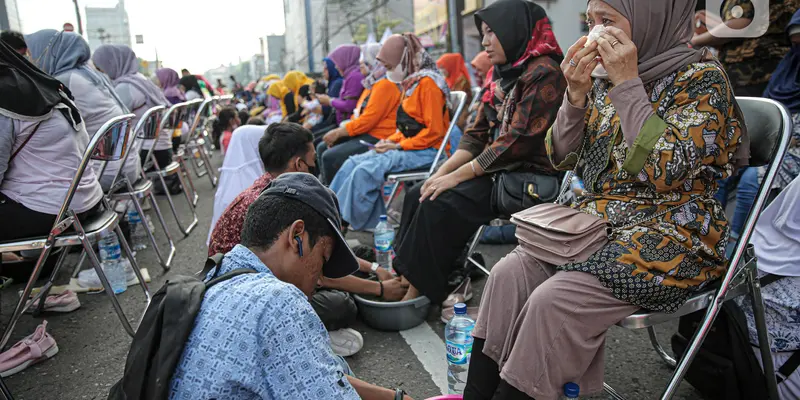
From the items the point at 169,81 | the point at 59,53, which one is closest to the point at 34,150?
the point at 59,53

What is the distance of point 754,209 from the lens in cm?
161

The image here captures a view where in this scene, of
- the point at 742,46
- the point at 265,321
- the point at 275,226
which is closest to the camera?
the point at 265,321

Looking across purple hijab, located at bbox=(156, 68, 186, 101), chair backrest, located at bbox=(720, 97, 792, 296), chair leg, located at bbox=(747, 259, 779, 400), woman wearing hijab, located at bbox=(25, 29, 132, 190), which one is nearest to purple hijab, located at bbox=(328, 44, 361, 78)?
woman wearing hijab, located at bbox=(25, 29, 132, 190)

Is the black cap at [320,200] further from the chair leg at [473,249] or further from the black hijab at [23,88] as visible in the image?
the black hijab at [23,88]

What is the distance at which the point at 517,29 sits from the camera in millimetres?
2717

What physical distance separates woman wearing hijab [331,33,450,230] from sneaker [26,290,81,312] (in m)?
1.82

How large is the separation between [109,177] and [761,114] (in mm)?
3666

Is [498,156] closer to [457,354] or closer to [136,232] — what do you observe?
[457,354]

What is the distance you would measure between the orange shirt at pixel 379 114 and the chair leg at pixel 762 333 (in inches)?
133

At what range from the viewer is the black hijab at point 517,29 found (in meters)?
2.71

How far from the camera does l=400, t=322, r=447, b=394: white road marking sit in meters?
2.32

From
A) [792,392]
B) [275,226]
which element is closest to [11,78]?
[275,226]

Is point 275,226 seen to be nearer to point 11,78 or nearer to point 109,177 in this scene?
point 11,78

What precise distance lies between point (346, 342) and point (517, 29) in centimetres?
184
